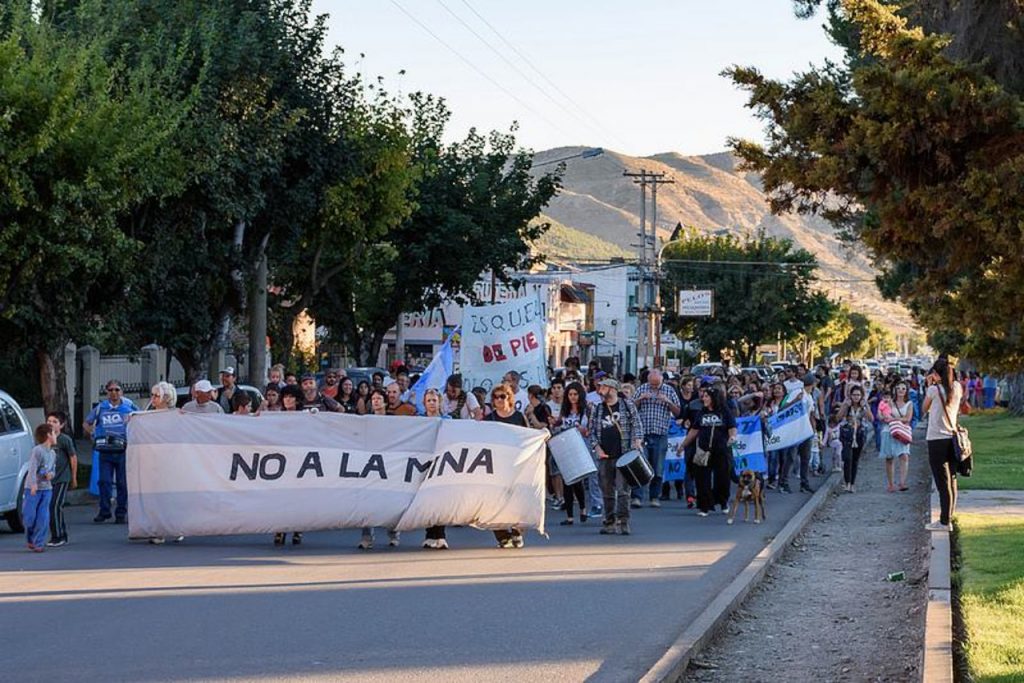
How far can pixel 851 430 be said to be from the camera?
2503 centimetres

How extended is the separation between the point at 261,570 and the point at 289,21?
60.4 feet

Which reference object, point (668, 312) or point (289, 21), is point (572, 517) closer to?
point (289, 21)

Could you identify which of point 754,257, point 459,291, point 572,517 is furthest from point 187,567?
point 754,257

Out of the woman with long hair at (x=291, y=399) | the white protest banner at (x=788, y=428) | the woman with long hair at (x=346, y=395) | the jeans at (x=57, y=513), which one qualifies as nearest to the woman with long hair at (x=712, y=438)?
the white protest banner at (x=788, y=428)

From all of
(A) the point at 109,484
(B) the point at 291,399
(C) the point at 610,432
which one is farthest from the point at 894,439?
(A) the point at 109,484

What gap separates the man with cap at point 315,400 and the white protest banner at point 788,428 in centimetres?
792

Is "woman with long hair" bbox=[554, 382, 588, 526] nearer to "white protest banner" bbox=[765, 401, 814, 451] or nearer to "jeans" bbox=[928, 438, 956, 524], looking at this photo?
"jeans" bbox=[928, 438, 956, 524]

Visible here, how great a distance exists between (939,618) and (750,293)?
275 ft

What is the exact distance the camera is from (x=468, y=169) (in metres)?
46.8

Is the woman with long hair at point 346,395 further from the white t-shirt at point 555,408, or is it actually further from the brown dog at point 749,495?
the brown dog at point 749,495

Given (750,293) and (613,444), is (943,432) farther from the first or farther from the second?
(750,293)

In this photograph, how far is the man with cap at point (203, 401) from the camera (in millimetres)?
17250

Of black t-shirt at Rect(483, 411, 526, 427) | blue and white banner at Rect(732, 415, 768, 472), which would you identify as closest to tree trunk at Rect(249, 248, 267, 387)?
blue and white banner at Rect(732, 415, 768, 472)

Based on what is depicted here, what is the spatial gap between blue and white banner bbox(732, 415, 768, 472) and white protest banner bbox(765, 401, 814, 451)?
6.46 ft
